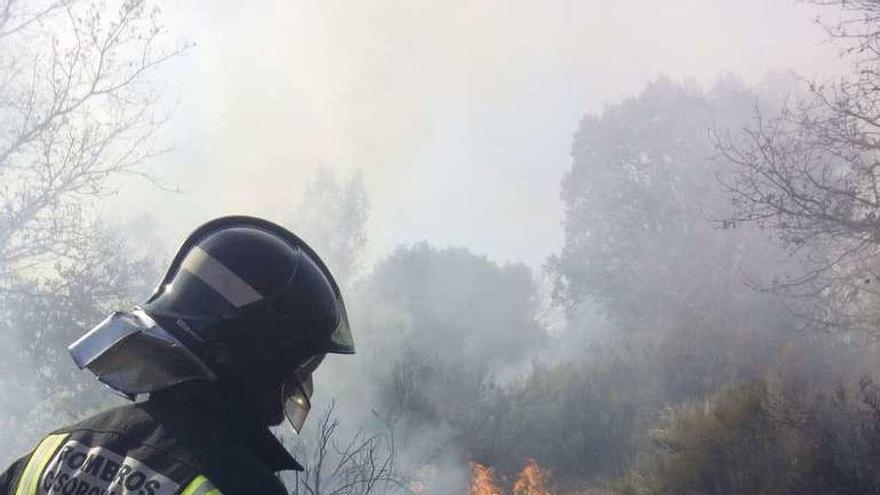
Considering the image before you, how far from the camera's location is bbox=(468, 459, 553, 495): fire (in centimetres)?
1275

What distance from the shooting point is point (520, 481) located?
13227 mm

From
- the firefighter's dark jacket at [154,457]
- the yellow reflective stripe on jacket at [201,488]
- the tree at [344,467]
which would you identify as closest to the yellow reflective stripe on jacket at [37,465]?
the firefighter's dark jacket at [154,457]

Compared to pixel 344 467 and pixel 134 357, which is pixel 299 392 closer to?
pixel 134 357

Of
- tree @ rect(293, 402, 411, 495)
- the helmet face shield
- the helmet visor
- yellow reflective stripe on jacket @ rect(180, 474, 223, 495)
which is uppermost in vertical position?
tree @ rect(293, 402, 411, 495)

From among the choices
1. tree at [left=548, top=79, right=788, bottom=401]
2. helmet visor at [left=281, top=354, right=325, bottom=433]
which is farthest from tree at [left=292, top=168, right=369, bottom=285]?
helmet visor at [left=281, top=354, right=325, bottom=433]

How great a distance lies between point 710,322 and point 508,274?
16.4 m

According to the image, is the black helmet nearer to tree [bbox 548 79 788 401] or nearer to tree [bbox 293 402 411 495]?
tree [bbox 293 402 411 495]

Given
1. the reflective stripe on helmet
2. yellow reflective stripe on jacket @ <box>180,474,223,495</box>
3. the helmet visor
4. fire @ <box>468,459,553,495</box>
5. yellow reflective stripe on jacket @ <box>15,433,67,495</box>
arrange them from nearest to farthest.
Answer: yellow reflective stripe on jacket @ <box>180,474,223,495</box>
yellow reflective stripe on jacket @ <box>15,433,67,495</box>
the reflective stripe on helmet
the helmet visor
fire @ <box>468,459,553,495</box>

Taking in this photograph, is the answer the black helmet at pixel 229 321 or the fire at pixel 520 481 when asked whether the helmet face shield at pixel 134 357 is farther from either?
the fire at pixel 520 481

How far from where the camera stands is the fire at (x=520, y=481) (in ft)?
41.8

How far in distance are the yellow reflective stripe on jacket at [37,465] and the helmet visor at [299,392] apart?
1.58ft

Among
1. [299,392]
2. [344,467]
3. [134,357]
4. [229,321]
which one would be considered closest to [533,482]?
[344,467]

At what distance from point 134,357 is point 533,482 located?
12683 millimetres

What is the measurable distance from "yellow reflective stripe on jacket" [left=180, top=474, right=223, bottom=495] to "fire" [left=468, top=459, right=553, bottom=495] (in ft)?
38.9
